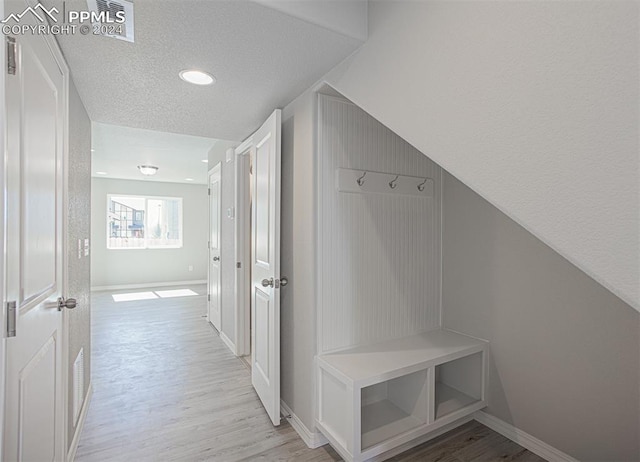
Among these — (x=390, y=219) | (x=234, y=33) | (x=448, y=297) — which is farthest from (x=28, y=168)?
(x=448, y=297)

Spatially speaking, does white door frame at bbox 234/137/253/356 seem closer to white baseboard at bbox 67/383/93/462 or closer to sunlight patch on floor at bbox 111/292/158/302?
white baseboard at bbox 67/383/93/462

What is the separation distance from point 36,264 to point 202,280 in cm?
745

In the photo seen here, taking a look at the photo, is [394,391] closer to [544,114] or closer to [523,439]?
[523,439]

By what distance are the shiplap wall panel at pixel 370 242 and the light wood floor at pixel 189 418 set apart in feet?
2.39

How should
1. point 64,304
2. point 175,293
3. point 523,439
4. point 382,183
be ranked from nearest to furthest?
point 64,304 < point 523,439 < point 382,183 < point 175,293

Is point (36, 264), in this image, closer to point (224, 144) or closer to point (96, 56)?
point (96, 56)

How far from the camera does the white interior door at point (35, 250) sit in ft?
3.27

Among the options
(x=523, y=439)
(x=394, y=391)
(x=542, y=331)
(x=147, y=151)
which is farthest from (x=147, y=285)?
(x=542, y=331)

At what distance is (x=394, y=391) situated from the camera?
87.5 inches

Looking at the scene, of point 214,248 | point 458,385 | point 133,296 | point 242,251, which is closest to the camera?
point 458,385

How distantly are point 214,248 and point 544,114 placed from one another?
4.15 metres

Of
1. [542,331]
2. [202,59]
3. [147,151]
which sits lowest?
[542,331]

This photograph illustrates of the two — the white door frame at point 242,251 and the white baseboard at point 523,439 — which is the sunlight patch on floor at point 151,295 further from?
the white baseboard at point 523,439

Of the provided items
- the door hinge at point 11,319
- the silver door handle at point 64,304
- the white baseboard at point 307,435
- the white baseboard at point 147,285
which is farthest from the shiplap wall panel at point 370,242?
the white baseboard at point 147,285
